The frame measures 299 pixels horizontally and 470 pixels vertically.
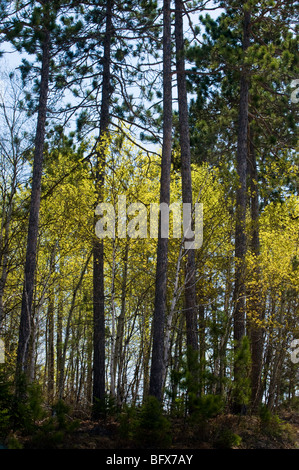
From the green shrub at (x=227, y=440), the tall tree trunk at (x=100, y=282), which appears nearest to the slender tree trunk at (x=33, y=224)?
the tall tree trunk at (x=100, y=282)

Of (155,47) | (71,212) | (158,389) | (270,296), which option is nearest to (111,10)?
(155,47)

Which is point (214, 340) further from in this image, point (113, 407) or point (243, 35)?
point (243, 35)

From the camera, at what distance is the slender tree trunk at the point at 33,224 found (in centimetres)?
905

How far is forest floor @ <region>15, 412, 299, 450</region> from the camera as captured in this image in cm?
699

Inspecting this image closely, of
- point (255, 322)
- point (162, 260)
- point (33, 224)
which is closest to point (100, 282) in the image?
point (162, 260)

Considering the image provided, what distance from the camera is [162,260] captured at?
30.7 ft

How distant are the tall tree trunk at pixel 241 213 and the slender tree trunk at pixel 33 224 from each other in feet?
13.1

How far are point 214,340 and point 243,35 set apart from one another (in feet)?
26.0

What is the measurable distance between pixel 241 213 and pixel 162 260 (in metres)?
2.44

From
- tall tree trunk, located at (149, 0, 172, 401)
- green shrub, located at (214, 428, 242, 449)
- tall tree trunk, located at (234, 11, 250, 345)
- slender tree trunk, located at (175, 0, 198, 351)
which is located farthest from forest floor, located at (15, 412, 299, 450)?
slender tree trunk, located at (175, 0, 198, 351)

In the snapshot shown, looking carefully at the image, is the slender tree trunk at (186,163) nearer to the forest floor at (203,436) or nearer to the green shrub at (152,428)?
the forest floor at (203,436)

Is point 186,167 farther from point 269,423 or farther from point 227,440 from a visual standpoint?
point 227,440
